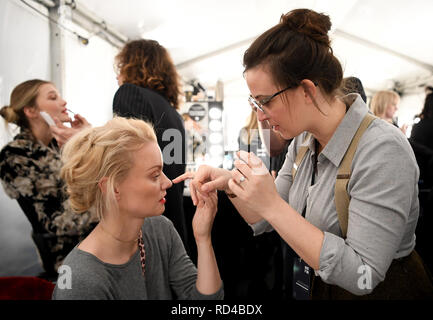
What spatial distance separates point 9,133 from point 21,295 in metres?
0.47

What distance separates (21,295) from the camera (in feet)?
2.46

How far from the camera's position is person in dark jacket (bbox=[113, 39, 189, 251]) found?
730 millimetres

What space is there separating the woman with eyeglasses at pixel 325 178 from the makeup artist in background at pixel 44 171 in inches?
13.4

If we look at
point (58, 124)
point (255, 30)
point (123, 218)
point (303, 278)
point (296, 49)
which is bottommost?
point (303, 278)

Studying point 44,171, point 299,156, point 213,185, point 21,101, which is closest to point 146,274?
point 213,185

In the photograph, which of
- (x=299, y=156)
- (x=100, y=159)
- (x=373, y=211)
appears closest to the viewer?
(x=373, y=211)

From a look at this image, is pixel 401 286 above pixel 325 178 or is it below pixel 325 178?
below

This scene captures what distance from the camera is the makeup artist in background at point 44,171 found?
734 millimetres

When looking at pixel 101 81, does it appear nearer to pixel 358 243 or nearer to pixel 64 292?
pixel 64 292

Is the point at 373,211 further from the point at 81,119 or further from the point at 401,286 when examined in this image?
the point at 81,119

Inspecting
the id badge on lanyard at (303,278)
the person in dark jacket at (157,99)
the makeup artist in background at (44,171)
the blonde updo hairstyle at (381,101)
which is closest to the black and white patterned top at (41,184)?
the makeup artist in background at (44,171)

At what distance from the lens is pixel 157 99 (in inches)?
30.3

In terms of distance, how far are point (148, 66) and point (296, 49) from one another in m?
0.43
